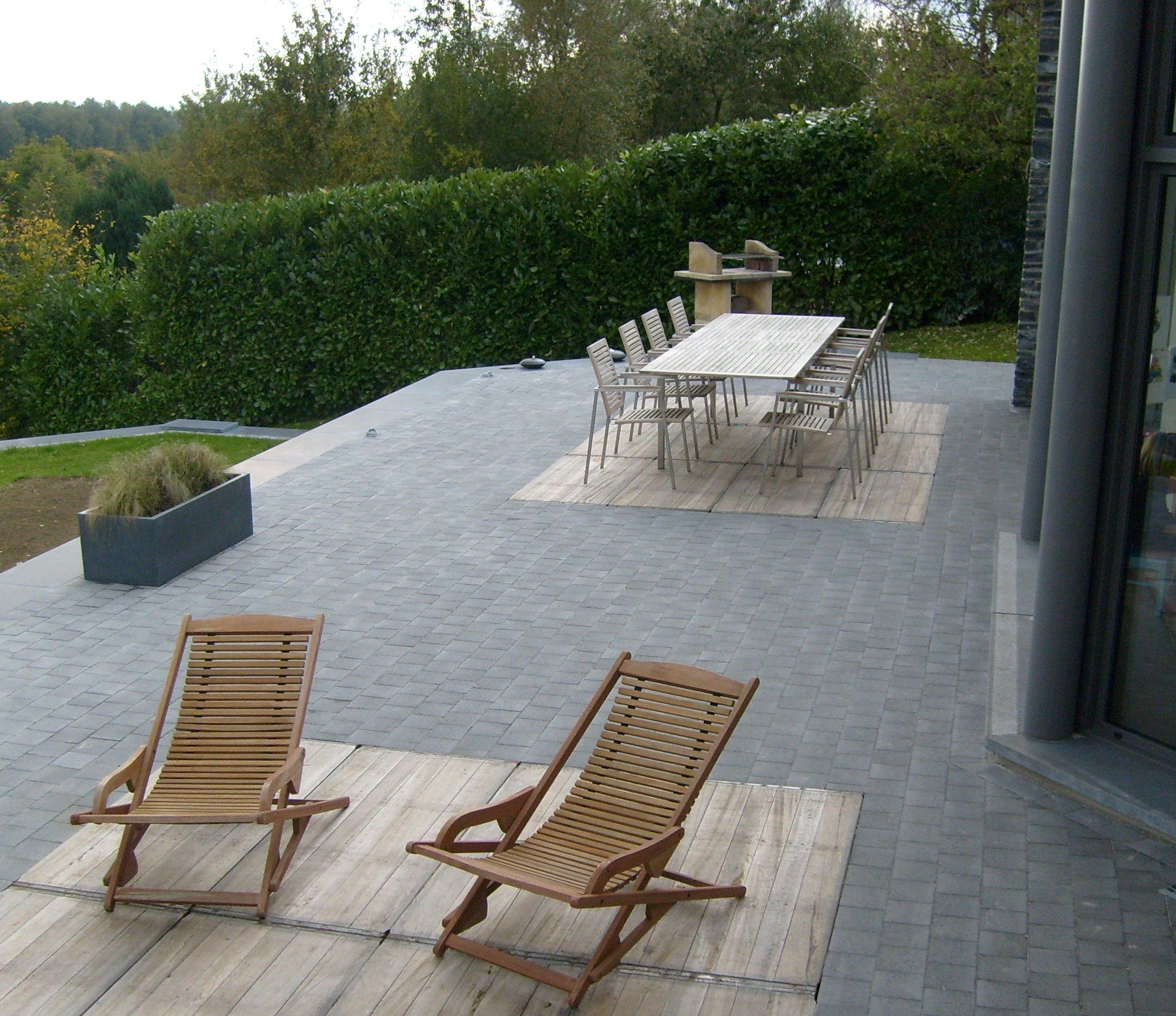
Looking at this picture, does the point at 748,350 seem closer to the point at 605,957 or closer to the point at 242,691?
the point at 242,691

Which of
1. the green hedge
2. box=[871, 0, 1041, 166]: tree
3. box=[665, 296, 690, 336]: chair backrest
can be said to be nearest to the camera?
box=[665, 296, 690, 336]: chair backrest

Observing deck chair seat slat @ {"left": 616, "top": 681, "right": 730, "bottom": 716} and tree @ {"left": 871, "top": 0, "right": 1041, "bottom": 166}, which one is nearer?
deck chair seat slat @ {"left": 616, "top": 681, "right": 730, "bottom": 716}

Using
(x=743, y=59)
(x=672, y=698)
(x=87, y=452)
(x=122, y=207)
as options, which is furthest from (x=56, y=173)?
(x=672, y=698)

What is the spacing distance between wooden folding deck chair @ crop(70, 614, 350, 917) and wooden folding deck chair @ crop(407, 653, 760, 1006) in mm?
577

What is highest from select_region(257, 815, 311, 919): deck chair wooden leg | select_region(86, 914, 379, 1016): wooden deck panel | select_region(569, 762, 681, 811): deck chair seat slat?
select_region(569, 762, 681, 811): deck chair seat slat

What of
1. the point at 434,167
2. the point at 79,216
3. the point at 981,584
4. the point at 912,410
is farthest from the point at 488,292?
the point at 79,216

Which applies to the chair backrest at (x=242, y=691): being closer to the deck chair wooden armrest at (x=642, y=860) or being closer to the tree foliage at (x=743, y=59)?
the deck chair wooden armrest at (x=642, y=860)

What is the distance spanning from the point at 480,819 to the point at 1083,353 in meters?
2.82

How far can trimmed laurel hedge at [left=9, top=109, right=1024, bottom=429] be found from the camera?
15398mm

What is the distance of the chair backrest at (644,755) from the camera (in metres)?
4.14

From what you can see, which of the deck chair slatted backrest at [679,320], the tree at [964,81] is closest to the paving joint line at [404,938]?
the deck chair slatted backrest at [679,320]

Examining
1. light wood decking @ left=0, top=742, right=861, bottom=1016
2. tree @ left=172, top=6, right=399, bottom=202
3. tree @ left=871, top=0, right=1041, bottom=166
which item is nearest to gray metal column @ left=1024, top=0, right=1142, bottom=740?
light wood decking @ left=0, top=742, right=861, bottom=1016

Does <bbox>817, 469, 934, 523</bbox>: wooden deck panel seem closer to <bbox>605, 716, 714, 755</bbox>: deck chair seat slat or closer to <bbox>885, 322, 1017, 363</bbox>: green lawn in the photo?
<bbox>605, 716, 714, 755</bbox>: deck chair seat slat

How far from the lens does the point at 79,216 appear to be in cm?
4056
